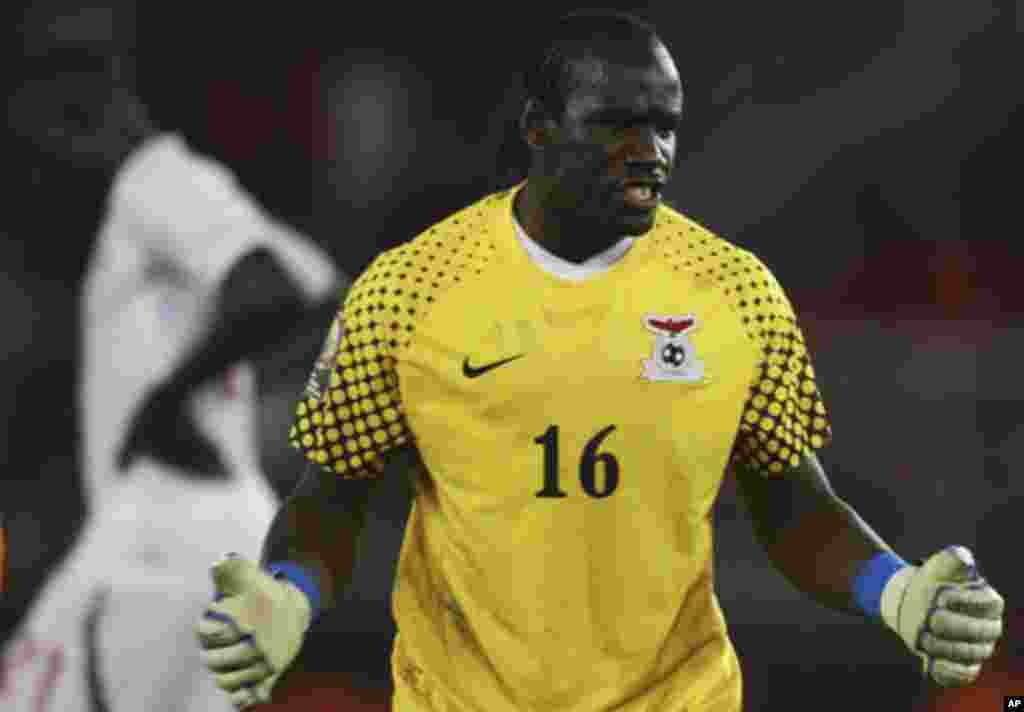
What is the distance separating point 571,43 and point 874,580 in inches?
31.1

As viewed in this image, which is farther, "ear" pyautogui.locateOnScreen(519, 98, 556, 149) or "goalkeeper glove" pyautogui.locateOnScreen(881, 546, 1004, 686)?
"ear" pyautogui.locateOnScreen(519, 98, 556, 149)

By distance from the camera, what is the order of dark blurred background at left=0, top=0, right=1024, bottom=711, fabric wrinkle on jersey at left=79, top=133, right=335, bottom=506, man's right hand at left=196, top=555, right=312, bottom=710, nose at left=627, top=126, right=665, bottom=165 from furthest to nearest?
1. dark blurred background at left=0, top=0, right=1024, bottom=711
2. fabric wrinkle on jersey at left=79, top=133, right=335, bottom=506
3. nose at left=627, top=126, right=665, bottom=165
4. man's right hand at left=196, top=555, right=312, bottom=710

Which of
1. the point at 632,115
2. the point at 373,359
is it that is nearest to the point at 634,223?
the point at 632,115

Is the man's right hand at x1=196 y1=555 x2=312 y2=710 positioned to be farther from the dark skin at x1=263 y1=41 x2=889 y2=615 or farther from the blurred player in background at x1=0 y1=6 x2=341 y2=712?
the blurred player in background at x1=0 y1=6 x2=341 y2=712

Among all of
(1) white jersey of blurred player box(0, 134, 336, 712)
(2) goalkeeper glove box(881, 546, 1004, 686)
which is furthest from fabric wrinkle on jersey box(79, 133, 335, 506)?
(2) goalkeeper glove box(881, 546, 1004, 686)

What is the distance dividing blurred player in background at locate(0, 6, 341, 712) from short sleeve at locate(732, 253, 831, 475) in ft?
7.12

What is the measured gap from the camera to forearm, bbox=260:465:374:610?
10.5 feet

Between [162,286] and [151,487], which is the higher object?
[162,286]

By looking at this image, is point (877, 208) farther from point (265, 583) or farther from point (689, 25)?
point (265, 583)

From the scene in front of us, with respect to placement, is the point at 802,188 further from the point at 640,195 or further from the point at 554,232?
the point at 640,195

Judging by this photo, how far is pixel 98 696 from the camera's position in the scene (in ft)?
17.2

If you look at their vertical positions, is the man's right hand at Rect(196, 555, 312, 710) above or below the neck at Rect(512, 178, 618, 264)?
below

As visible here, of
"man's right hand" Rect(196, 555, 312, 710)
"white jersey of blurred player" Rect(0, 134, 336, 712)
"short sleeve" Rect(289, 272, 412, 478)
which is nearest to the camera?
"man's right hand" Rect(196, 555, 312, 710)

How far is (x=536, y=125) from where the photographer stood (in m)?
3.29
